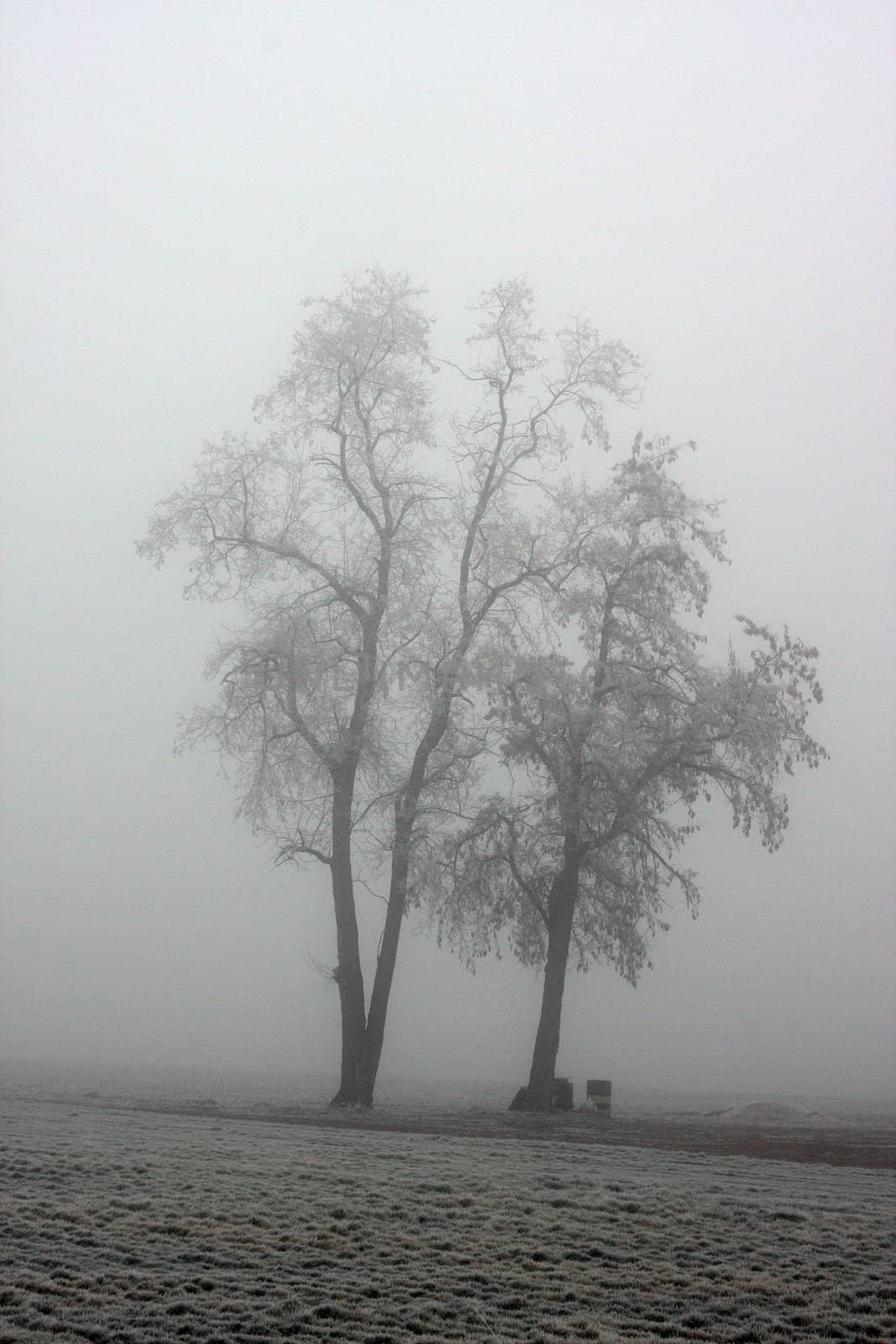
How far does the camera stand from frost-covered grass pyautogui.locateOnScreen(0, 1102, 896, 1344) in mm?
8930

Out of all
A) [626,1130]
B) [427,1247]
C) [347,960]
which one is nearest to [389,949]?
[347,960]

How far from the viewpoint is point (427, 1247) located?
10742 mm

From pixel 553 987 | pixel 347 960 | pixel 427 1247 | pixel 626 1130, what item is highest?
pixel 347 960

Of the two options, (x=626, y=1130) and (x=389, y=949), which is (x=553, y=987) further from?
(x=626, y=1130)

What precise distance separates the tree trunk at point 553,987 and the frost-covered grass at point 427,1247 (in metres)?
9.97

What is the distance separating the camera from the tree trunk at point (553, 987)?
25.3 metres

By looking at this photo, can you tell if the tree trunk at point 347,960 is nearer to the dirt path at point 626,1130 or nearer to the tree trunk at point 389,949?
the tree trunk at point 389,949

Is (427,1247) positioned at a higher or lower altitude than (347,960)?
lower

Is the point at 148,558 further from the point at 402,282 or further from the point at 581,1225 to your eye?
the point at 581,1225

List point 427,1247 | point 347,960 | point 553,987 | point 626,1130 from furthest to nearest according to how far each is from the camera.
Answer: point 347,960 < point 553,987 < point 626,1130 < point 427,1247

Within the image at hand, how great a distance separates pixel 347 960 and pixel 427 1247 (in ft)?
51.6

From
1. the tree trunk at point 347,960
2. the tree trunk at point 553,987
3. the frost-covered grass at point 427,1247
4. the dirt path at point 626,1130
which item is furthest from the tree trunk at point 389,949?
the frost-covered grass at point 427,1247

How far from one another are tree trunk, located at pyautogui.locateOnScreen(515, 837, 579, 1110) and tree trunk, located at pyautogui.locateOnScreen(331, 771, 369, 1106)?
3.08 metres

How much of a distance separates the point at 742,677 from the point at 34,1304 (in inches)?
773
